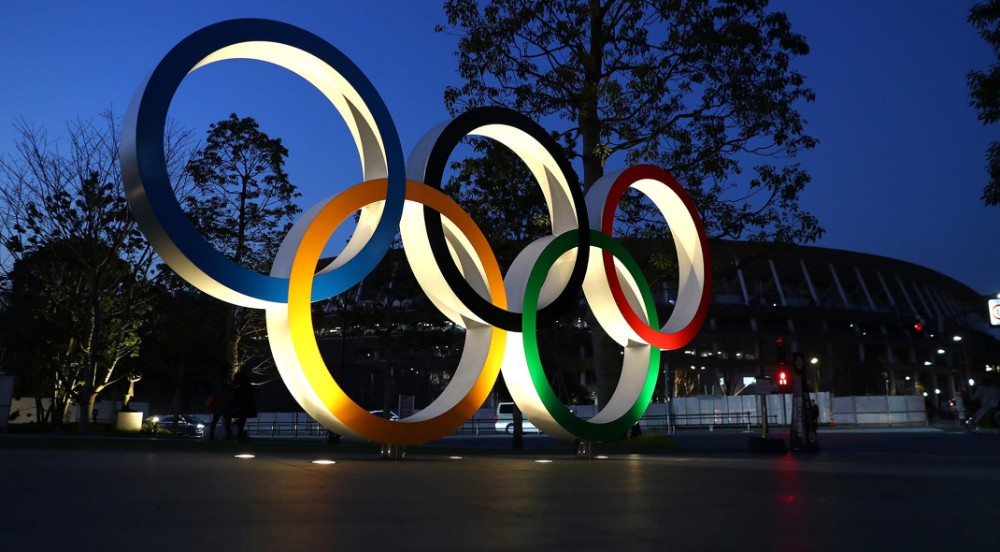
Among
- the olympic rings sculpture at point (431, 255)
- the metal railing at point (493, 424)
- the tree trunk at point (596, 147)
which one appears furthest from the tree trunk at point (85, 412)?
the olympic rings sculpture at point (431, 255)

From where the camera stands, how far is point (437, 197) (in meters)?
12.6

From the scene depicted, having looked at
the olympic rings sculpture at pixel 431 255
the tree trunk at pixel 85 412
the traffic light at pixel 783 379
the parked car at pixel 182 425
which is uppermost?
the olympic rings sculpture at pixel 431 255

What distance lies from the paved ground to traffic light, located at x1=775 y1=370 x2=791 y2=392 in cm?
875

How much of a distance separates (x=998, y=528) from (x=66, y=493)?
6.52 metres

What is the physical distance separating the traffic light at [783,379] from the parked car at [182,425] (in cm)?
2111

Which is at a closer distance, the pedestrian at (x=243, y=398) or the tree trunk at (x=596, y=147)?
the pedestrian at (x=243, y=398)

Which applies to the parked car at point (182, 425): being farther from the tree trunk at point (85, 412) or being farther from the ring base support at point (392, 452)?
the ring base support at point (392, 452)

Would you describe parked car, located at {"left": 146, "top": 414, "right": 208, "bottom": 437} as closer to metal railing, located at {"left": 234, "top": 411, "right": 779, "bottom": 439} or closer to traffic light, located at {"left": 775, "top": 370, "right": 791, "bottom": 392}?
metal railing, located at {"left": 234, "top": 411, "right": 779, "bottom": 439}

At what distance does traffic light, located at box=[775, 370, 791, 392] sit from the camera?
1891 centimetres

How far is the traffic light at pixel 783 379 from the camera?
1891cm

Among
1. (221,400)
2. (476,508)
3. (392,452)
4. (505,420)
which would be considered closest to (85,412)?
(221,400)

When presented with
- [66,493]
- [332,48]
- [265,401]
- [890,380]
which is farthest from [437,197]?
[890,380]

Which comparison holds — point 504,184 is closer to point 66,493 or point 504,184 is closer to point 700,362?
point 66,493

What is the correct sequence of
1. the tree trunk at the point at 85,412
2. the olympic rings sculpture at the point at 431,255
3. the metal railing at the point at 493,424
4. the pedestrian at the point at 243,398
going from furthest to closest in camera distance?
the metal railing at the point at 493,424, the tree trunk at the point at 85,412, the pedestrian at the point at 243,398, the olympic rings sculpture at the point at 431,255
